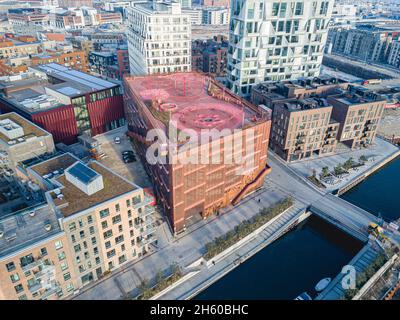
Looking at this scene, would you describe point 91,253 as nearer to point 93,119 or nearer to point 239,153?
point 239,153

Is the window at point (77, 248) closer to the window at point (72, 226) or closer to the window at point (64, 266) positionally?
the window at point (64, 266)

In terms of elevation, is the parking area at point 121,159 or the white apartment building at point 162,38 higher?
the white apartment building at point 162,38

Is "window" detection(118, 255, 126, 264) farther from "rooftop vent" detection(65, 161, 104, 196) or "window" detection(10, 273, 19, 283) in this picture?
"window" detection(10, 273, 19, 283)

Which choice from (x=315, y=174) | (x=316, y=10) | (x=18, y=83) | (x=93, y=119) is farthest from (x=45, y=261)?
(x=316, y=10)

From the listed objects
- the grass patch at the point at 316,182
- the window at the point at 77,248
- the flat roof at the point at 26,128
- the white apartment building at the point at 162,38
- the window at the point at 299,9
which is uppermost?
the window at the point at 299,9

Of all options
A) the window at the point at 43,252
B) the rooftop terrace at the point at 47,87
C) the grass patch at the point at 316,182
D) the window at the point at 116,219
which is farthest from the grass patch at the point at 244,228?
the rooftop terrace at the point at 47,87

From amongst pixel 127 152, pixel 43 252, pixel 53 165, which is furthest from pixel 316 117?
pixel 43 252
